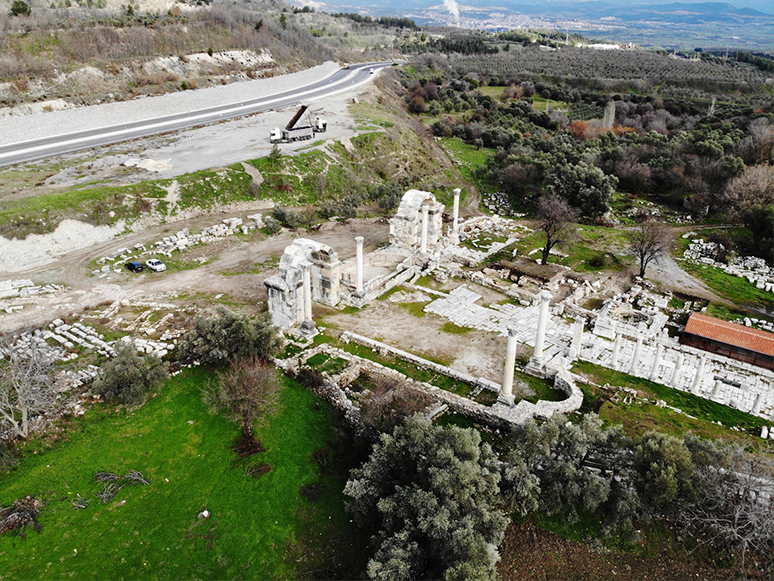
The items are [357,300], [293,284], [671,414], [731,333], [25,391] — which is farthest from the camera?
[357,300]

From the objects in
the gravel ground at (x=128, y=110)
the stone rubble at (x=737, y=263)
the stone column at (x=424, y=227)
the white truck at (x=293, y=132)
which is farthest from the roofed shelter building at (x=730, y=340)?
the gravel ground at (x=128, y=110)

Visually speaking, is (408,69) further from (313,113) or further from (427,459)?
(427,459)

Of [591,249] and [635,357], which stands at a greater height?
[635,357]

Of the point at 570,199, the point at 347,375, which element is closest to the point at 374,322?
the point at 347,375

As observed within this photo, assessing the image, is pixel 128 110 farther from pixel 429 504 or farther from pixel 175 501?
pixel 429 504

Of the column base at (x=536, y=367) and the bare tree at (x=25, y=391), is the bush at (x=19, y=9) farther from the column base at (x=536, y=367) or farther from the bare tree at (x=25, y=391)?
the column base at (x=536, y=367)

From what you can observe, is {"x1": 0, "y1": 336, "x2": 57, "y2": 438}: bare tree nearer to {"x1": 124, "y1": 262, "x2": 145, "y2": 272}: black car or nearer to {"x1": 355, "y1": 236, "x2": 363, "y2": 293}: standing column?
{"x1": 124, "y1": 262, "x2": 145, "y2": 272}: black car

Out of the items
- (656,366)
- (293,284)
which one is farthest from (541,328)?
(293,284)

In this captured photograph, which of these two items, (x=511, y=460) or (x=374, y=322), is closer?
(x=511, y=460)
